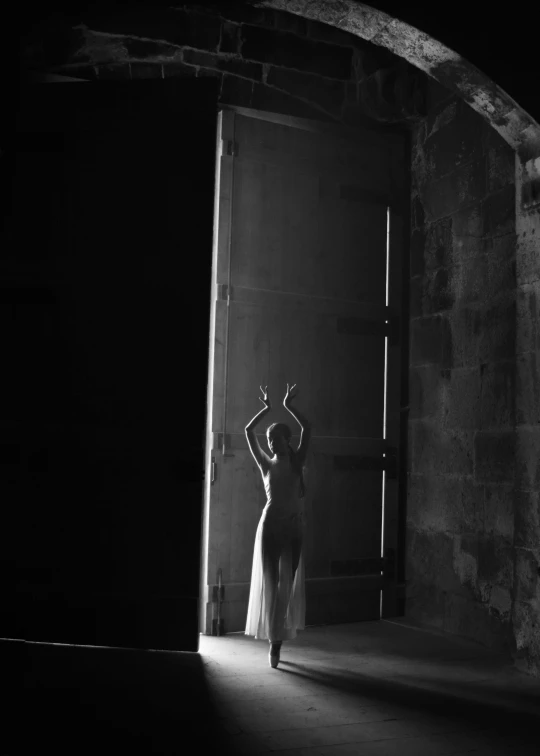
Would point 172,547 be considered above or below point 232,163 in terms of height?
below

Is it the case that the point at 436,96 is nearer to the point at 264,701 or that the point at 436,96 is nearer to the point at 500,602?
the point at 500,602

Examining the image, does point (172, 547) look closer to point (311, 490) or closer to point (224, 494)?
point (224, 494)

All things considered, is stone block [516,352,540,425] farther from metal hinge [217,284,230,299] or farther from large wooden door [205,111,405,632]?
metal hinge [217,284,230,299]

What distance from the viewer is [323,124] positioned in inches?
202

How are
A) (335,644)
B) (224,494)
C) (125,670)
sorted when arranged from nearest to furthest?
(125,670)
(335,644)
(224,494)

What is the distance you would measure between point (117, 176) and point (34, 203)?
44 cm

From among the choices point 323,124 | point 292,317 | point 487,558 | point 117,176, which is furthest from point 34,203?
point 487,558

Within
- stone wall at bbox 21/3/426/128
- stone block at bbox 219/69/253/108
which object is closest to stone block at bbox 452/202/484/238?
stone wall at bbox 21/3/426/128

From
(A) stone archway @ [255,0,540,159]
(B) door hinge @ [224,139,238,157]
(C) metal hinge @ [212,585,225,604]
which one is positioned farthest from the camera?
(B) door hinge @ [224,139,238,157]

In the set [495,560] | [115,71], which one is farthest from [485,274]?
[115,71]

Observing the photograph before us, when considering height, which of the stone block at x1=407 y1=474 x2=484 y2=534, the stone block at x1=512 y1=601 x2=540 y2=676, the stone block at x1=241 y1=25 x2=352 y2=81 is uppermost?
the stone block at x1=241 y1=25 x2=352 y2=81

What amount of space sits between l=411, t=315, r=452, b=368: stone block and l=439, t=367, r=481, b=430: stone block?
151 mm

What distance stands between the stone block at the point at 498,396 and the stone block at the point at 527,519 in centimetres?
71

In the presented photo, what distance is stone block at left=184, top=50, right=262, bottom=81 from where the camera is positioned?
200 inches
